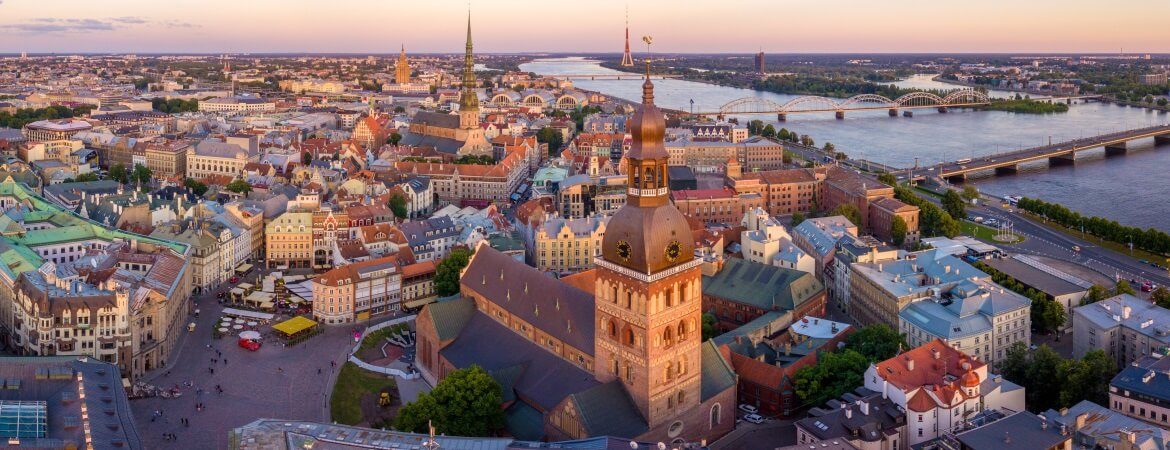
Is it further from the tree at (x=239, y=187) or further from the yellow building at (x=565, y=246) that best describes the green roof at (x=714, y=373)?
the tree at (x=239, y=187)

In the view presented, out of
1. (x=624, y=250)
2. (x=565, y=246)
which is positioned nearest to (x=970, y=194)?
(x=565, y=246)

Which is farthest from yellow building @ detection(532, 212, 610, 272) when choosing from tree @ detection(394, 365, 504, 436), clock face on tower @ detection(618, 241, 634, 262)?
clock face on tower @ detection(618, 241, 634, 262)

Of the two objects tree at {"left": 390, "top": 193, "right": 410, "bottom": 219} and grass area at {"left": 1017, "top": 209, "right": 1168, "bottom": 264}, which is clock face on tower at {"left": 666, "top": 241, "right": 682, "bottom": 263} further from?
tree at {"left": 390, "top": 193, "right": 410, "bottom": 219}

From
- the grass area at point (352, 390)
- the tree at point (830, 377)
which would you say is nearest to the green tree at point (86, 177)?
the grass area at point (352, 390)

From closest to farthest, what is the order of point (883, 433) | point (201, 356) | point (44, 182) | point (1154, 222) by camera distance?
point (883, 433) → point (201, 356) → point (1154, 222) → point (44, 182)

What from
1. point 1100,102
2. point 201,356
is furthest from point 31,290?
point 1100,102

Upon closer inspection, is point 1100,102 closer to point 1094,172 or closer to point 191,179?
point 1094,172
